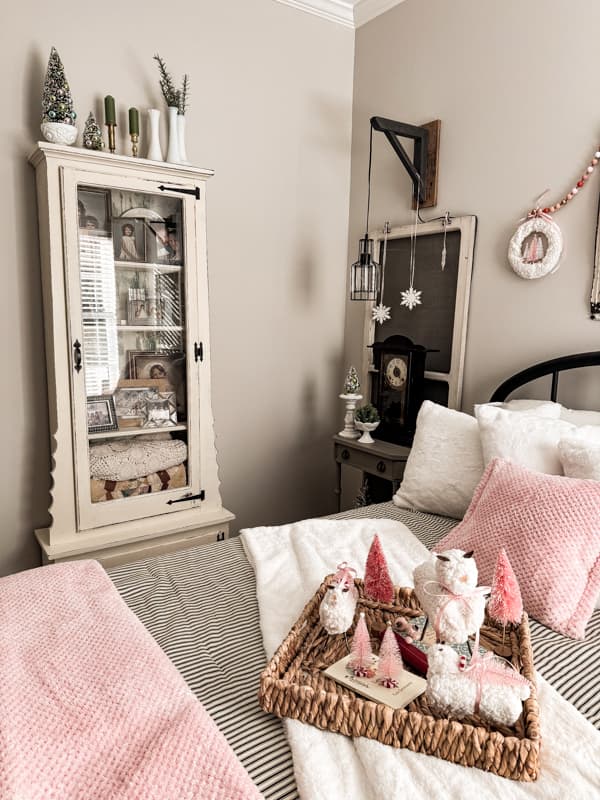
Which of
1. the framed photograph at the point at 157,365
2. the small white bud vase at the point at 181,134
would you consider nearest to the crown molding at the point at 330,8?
the small white bud vase at the point at 181,134

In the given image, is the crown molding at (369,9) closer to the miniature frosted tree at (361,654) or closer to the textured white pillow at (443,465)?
the textured white pillow at (443,465)

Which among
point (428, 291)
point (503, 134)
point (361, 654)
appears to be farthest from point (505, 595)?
point (503, 134)

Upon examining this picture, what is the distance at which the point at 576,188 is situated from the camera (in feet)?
6.46

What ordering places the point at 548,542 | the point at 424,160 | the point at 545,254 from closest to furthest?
the point at 548,542 < the point at 545,254 < the point at 424,160

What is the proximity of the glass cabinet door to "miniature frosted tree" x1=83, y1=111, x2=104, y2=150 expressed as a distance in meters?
0.16

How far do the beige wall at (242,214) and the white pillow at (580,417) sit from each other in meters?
1.45

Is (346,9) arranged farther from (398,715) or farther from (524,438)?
(398,715)

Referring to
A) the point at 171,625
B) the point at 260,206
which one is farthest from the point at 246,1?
the point at 171,625

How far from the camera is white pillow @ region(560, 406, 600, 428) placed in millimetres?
1814

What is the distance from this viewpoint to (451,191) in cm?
246

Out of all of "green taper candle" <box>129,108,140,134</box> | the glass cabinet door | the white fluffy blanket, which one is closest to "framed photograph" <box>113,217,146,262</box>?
the glass cabinet door

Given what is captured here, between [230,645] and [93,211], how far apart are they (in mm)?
1614

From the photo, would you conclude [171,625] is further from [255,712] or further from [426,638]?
[426,638]

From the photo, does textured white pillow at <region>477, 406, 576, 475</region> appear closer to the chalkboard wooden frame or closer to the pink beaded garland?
the chalkboard wooden frame
